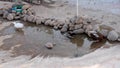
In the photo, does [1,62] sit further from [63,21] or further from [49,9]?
[49,9]

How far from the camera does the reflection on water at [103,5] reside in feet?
32.3

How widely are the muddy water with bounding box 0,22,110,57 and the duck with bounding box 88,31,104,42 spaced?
0.48ft

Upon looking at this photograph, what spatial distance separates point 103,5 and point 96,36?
3.09m

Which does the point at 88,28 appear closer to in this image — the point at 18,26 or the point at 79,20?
the point at 79,20

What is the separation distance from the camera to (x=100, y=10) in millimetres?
9859

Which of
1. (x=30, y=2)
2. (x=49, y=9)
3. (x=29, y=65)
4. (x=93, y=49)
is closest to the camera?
(x=29, y=65)

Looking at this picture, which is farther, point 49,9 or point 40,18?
point 49,9

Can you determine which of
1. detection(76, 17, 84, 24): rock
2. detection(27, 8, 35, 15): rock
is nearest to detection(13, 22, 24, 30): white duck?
detection(27, 8, 35, 15): rock

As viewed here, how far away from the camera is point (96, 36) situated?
766 cm

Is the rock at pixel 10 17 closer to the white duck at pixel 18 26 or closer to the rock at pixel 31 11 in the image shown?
the rock at pixel 31 11

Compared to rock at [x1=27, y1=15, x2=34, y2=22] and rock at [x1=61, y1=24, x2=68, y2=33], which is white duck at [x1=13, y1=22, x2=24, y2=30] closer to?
rock at [x1=27, y1=15, x2=34, y2=22]

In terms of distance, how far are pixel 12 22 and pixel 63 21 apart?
6.52ft

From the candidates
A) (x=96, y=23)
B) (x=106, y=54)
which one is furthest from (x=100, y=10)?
(x=106, y=54)

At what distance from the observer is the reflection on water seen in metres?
9.83
